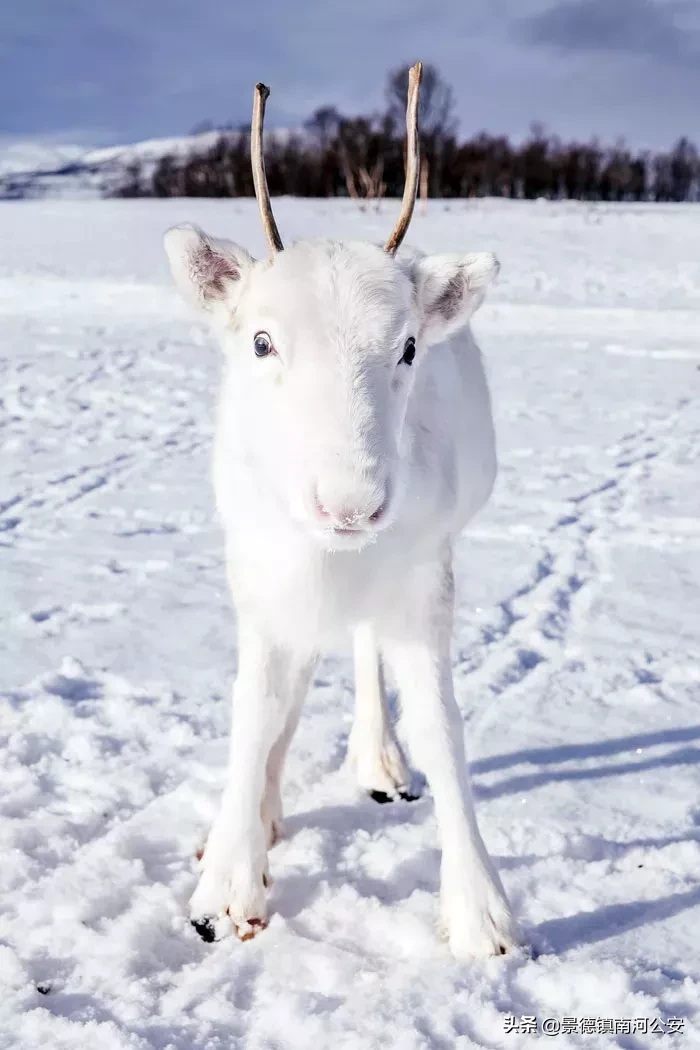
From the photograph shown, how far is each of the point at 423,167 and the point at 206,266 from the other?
151 feet

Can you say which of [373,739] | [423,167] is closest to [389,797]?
[373,739]

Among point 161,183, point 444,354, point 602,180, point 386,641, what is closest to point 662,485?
point 444,354

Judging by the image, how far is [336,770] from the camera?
3.43 meters

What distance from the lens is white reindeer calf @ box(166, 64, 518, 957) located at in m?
2.02

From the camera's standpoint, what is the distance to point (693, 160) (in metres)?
69.2

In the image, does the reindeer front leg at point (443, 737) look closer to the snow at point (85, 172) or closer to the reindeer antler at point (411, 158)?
the reindeer antler at point (411, 158)

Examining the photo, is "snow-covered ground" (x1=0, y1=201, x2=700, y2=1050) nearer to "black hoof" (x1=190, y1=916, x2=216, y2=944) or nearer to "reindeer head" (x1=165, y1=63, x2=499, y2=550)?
"black hoof" (x1=190, y1=916, x2=216, y2=944)

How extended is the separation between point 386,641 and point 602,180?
6437cm

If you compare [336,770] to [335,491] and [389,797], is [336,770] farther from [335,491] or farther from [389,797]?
[335,491]

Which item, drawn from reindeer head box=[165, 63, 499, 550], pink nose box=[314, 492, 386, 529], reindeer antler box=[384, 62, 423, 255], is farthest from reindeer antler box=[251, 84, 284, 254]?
pink nose box=[314, 492, 386, 529]

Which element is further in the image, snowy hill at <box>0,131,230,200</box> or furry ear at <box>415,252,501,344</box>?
snowy hill at <box>0,131,230,200</box>

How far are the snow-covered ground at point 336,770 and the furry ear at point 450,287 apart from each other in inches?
60.8

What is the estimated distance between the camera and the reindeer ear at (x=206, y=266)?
7.62ft

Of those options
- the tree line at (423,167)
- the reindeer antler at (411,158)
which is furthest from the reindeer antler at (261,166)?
the tree line at (423,167)
